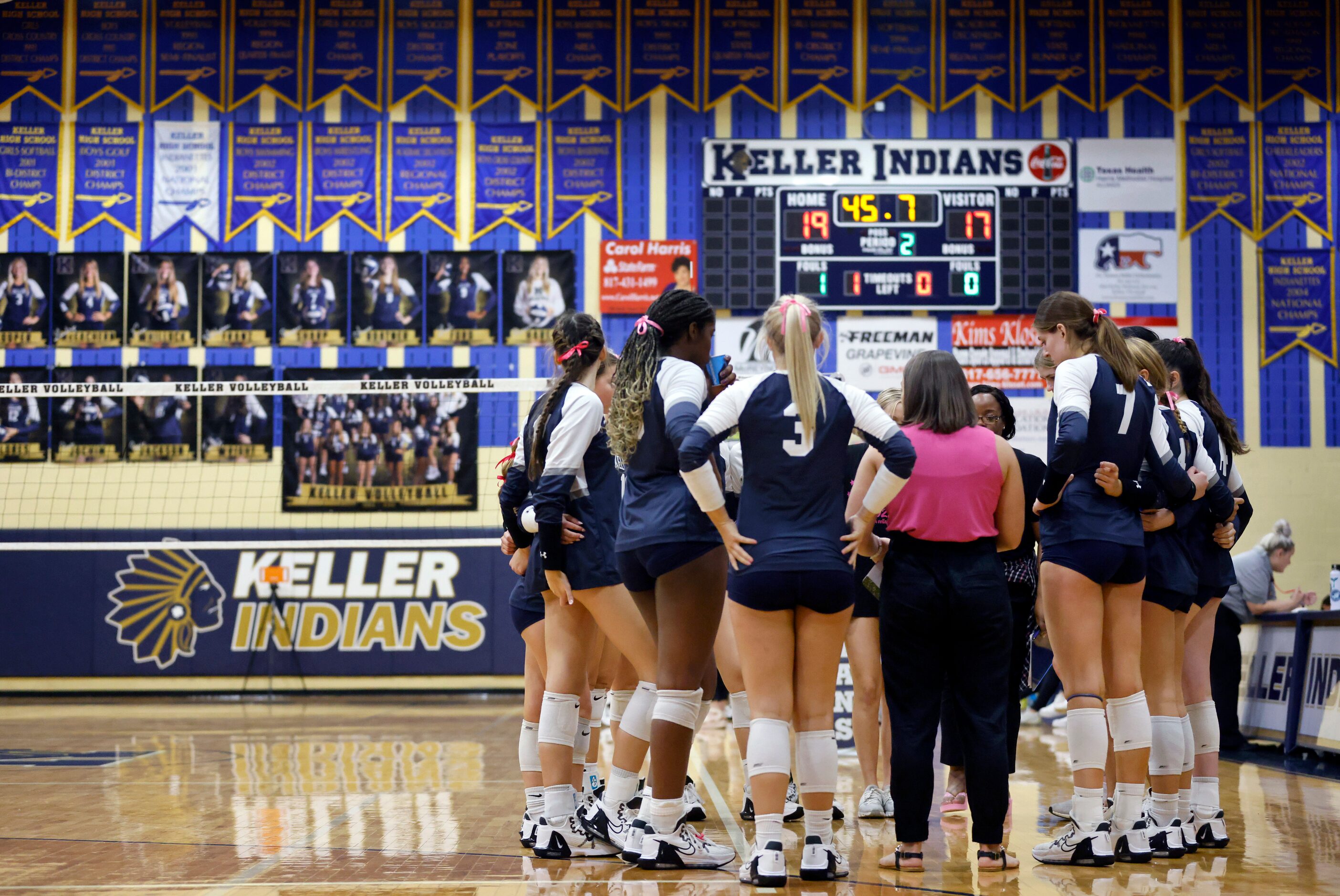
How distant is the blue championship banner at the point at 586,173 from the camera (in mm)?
11844

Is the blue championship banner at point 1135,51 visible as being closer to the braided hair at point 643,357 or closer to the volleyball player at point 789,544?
the braided hair at point 643,357

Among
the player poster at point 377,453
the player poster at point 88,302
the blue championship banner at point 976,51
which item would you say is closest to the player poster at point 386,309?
the player poster at point 377,453

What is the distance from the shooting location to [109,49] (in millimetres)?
11914

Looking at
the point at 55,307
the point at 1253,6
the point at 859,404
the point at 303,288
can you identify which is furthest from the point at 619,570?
the point at 1253,6

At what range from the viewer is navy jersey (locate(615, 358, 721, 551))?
362 centimetres

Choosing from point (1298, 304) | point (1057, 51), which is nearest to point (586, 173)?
point (1057, 51)

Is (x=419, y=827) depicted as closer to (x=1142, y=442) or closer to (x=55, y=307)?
(x=1142, y=442)

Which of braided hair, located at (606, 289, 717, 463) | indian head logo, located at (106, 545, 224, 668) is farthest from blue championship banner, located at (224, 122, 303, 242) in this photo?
braided hair, located at (606, 289, 717, 463)

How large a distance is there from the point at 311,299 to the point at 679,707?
9.19 metres

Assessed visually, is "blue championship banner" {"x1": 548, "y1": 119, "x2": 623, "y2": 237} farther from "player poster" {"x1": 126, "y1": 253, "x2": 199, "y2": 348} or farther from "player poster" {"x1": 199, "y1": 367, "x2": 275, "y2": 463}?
"player poster" {"x1": 126, "y1": 253, "x2": 199, "y2": 348}

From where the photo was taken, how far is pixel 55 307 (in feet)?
38.3

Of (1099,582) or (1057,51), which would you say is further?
(1057,51)

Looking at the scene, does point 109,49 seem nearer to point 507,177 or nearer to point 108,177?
point 108,177

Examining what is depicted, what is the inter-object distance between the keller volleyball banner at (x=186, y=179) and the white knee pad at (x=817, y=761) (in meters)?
10.2
